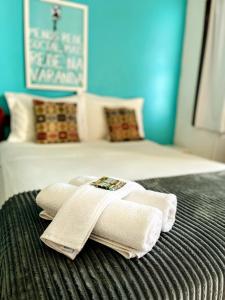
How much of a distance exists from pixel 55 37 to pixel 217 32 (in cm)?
166

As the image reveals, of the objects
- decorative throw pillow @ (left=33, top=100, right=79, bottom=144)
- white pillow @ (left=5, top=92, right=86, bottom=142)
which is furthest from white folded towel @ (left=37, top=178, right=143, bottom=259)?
white pillow @ (left=5, top=92, right=86, bottom=142)

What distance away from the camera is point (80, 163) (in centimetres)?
158

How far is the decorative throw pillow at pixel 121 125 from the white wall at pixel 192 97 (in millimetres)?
892

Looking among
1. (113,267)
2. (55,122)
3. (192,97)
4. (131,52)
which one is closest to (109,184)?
(113,267)

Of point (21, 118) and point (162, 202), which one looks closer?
point (162, 202)

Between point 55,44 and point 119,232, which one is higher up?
point 55,44

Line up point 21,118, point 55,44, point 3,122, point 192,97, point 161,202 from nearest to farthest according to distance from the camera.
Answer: point 161,202, point 21,118, point 3,122, point 55,44, point 192,97

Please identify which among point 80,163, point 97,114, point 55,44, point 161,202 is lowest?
A: point 80,163

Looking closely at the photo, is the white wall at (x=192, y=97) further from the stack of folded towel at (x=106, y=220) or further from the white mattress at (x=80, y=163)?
the stack of folded towel at (x=106, y=220)

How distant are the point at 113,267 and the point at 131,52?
2539 mm

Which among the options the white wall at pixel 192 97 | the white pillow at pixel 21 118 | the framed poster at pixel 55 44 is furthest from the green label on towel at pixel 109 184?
the white wall at pixel 192 97

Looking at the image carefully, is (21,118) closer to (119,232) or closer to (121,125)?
(121,125)

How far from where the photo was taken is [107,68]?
2.68 m

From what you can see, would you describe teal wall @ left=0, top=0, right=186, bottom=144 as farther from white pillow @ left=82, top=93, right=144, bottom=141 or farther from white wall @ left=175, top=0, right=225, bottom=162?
white pillow @ left=82, top=93, right=144, bottom=141
